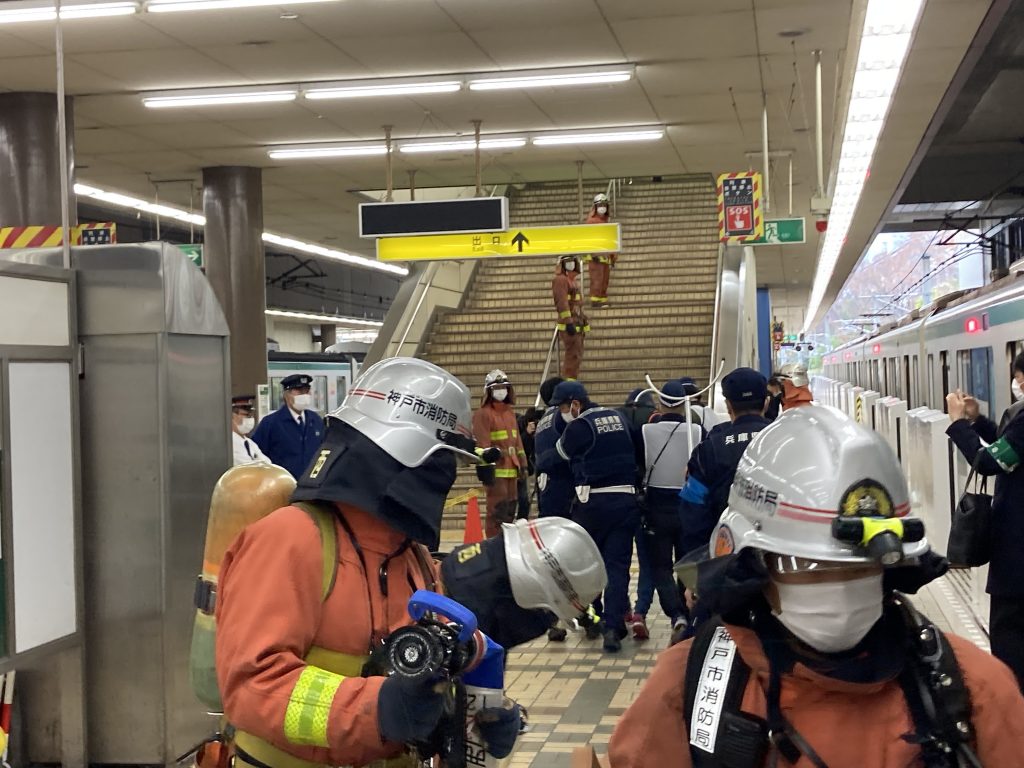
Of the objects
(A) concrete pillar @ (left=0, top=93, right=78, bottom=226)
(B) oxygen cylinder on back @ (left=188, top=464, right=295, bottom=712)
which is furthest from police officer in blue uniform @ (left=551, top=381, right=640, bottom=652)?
(A) concrete pillar @ (left=0, top=93, right=78, bottom=226)

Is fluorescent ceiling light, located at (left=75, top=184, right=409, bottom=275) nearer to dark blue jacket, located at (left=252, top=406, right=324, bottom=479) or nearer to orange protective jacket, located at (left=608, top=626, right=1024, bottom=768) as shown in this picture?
dark blue jacket, located at (left=252, top=406, right=324, bottom=479)

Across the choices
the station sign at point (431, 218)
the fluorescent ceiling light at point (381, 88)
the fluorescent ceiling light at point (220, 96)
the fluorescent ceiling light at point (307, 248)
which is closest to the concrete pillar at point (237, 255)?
the station sign at point (431, 218)

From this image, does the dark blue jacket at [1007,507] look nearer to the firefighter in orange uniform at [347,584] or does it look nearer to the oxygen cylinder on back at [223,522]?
the firefighter in orange uniform at [347,584]

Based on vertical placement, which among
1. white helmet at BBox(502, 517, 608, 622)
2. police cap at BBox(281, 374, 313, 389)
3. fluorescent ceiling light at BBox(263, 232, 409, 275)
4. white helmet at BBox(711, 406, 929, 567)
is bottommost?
white helmet at BBox(502, 517, 608, 622)

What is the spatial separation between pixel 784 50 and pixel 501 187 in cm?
928

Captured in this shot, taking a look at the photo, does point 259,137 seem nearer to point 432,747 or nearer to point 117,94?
point 117,94

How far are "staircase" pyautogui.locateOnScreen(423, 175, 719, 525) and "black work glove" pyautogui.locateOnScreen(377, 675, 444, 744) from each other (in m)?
10.9

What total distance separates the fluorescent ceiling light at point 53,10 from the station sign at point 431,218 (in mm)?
3950

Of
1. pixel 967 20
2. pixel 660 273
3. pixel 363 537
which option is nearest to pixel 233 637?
pixel 363 537

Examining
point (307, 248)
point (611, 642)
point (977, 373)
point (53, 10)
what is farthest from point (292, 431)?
point (307, 248)

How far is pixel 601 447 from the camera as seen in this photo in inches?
275

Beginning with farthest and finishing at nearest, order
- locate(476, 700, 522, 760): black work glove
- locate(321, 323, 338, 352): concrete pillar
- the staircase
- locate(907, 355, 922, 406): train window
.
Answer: locate(321, 323, 338, 352): concrete pillar < the staircase < locate(907, 355, 922, 406): train window < locate(476, 700, 522, 760): black work glove

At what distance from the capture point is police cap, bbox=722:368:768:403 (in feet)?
18.3

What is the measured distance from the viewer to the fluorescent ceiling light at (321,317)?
26703mm
